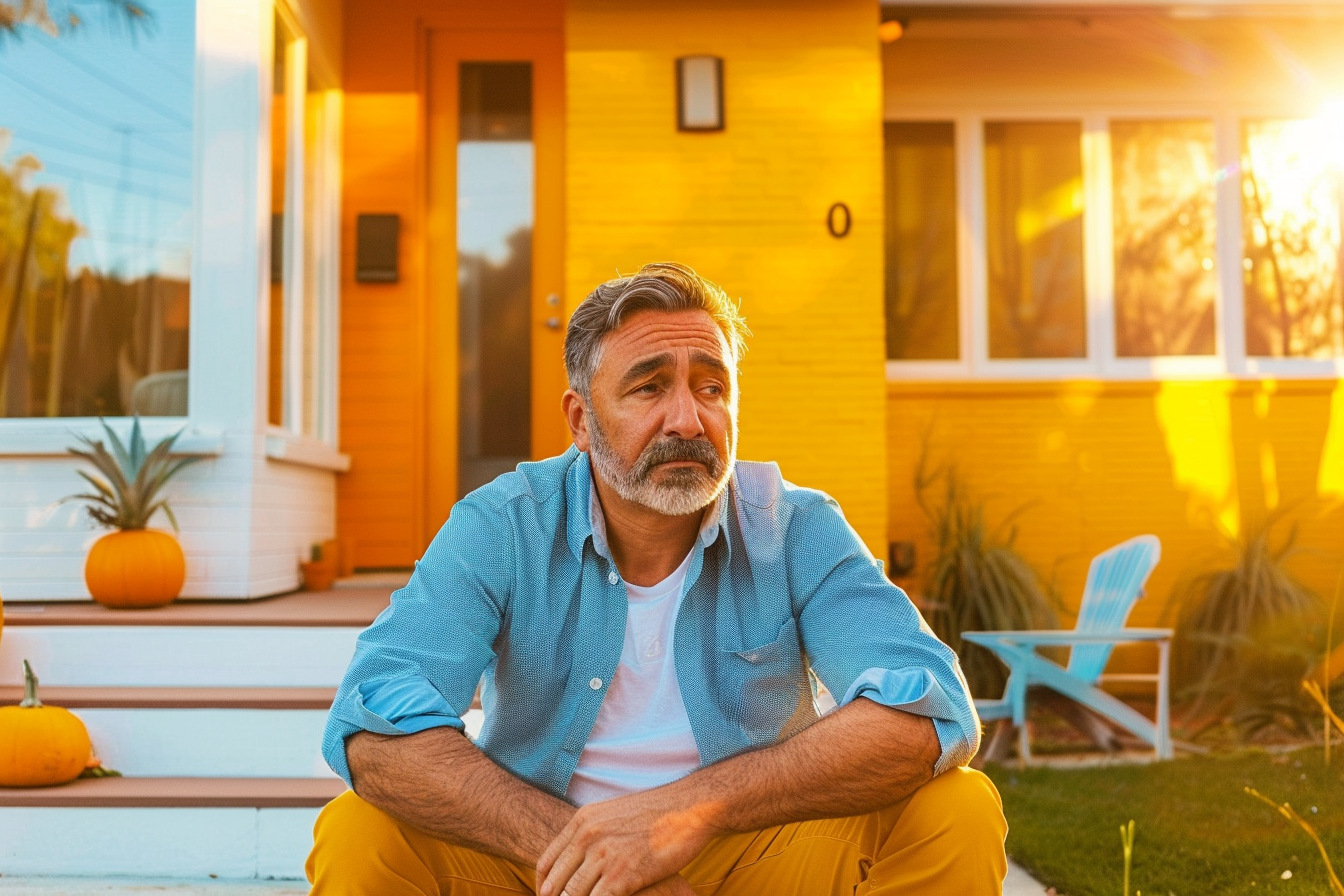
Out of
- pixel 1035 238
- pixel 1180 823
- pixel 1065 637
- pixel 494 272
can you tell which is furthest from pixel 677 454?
pixel 1035 238

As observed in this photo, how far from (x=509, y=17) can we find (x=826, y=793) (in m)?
4.89

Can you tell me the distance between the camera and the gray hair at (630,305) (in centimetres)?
192

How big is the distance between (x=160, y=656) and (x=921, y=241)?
4165 mm

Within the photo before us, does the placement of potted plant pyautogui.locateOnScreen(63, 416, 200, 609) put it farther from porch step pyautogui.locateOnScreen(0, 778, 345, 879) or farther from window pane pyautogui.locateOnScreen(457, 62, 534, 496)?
window pane pyautogui.locateOnScreen(457, 62, 534, 496)

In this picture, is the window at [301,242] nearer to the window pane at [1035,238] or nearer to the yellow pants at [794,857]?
the yellow pants at [794,857]

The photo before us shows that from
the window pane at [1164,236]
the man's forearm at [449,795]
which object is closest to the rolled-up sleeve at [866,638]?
the man's forearm at [449,795]

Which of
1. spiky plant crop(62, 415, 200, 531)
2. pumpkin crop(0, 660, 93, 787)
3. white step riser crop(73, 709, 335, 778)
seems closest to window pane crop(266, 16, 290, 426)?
spiky plant crop(62, 415, 200, 531)

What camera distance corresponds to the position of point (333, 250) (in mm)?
5438

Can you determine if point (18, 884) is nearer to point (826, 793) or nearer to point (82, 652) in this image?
point (82, 652)

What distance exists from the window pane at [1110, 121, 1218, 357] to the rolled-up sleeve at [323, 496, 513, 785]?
500 cm

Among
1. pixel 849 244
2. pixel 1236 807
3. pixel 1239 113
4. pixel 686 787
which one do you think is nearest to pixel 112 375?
pixel 849 244

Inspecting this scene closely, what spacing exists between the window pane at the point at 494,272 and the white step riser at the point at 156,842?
2.74 m

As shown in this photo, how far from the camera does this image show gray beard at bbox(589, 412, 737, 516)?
6.12 ft

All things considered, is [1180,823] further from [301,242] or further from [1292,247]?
[301,242]
